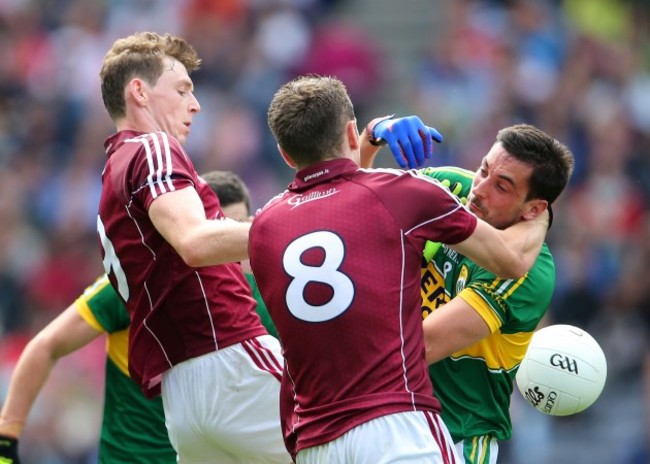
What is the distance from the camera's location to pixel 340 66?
12.8m

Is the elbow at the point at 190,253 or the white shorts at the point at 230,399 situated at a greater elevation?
the elbow at the point at 190,253

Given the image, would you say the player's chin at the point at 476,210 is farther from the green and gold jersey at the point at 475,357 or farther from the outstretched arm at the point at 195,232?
the outstretched arm at the point at 195,232

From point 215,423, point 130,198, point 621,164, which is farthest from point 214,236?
point 621,164

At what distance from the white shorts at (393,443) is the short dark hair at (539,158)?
1152 millimetres

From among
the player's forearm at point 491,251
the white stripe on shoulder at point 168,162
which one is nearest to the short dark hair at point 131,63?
the white stripe on shoulder at point 168,162

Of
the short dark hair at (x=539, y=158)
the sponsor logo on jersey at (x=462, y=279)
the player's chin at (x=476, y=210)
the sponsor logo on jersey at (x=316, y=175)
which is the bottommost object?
the sponsor logo on jersey at (x=462, y=279)

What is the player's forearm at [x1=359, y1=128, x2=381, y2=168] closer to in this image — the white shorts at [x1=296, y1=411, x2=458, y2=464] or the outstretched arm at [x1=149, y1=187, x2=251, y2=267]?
the outstretched arm at [x1=149, y1=187, x2=251, y2=267]

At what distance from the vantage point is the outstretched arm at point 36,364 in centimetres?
592

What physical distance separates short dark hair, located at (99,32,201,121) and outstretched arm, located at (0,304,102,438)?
1203 millimetres

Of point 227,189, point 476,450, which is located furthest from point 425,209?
point 227,189

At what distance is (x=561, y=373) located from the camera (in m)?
5.22

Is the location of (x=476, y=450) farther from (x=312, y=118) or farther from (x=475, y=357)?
(x=312, y=118)

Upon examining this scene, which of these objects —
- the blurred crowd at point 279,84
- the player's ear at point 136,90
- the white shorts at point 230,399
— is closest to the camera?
the white shorts at point 230,399

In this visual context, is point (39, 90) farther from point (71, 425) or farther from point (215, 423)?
point (215, 423)
